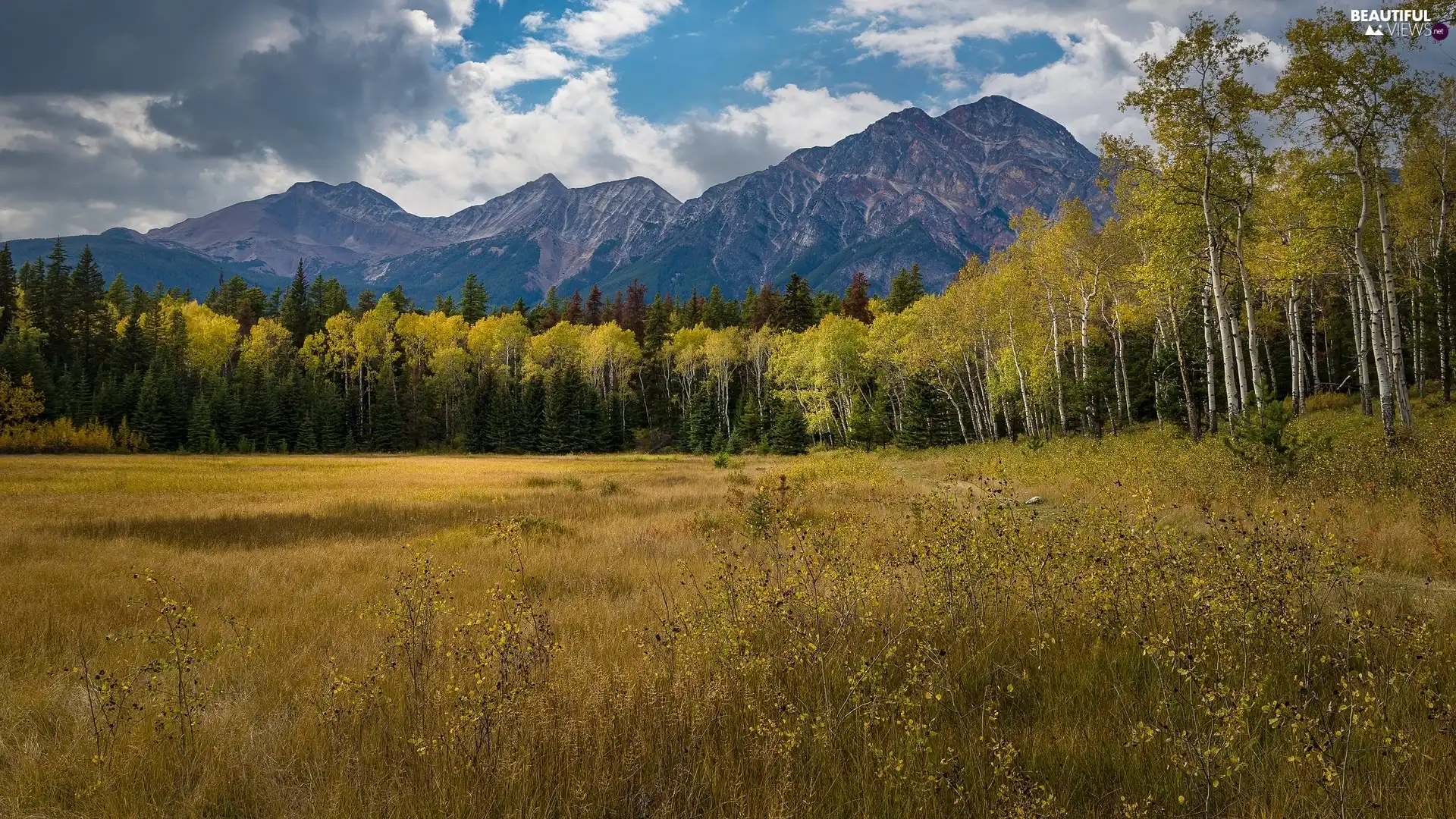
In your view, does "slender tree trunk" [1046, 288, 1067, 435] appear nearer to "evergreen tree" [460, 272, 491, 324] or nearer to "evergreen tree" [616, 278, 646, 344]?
"evergreen tree" [616, 278, 646, 344]

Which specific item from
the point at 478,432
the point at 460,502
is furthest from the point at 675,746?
the point at 478,432

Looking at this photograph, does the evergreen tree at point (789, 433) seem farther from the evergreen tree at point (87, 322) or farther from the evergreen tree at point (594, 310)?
the evergreen tree at point (87, 322)

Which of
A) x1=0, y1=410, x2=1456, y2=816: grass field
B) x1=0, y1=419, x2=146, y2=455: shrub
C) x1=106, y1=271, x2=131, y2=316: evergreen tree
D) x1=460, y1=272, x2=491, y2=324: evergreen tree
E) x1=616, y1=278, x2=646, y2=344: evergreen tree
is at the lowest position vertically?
x1=0, y1=410, x2=1456, y2=816: grass field

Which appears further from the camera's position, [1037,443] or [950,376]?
[950,376]

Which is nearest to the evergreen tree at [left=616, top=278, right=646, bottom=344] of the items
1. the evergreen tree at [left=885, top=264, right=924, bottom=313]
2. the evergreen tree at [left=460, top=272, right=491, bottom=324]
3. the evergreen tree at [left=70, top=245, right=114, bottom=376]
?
the evergreen tree at [left=460, top=272, right=491, bottom=324]

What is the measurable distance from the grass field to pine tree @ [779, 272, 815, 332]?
58.8 m

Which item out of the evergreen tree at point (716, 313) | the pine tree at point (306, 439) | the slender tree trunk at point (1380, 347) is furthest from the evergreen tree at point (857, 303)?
the pine tree at point (306, 439)

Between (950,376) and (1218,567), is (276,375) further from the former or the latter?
(1218,567)

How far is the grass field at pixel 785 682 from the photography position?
3.09 m

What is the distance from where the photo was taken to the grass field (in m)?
3.09

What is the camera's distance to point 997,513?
6.36 m

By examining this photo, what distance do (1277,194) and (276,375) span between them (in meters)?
86.6

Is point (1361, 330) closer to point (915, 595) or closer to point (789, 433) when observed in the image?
point (789, 433)

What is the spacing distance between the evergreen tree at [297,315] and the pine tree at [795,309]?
5962 centimetres
